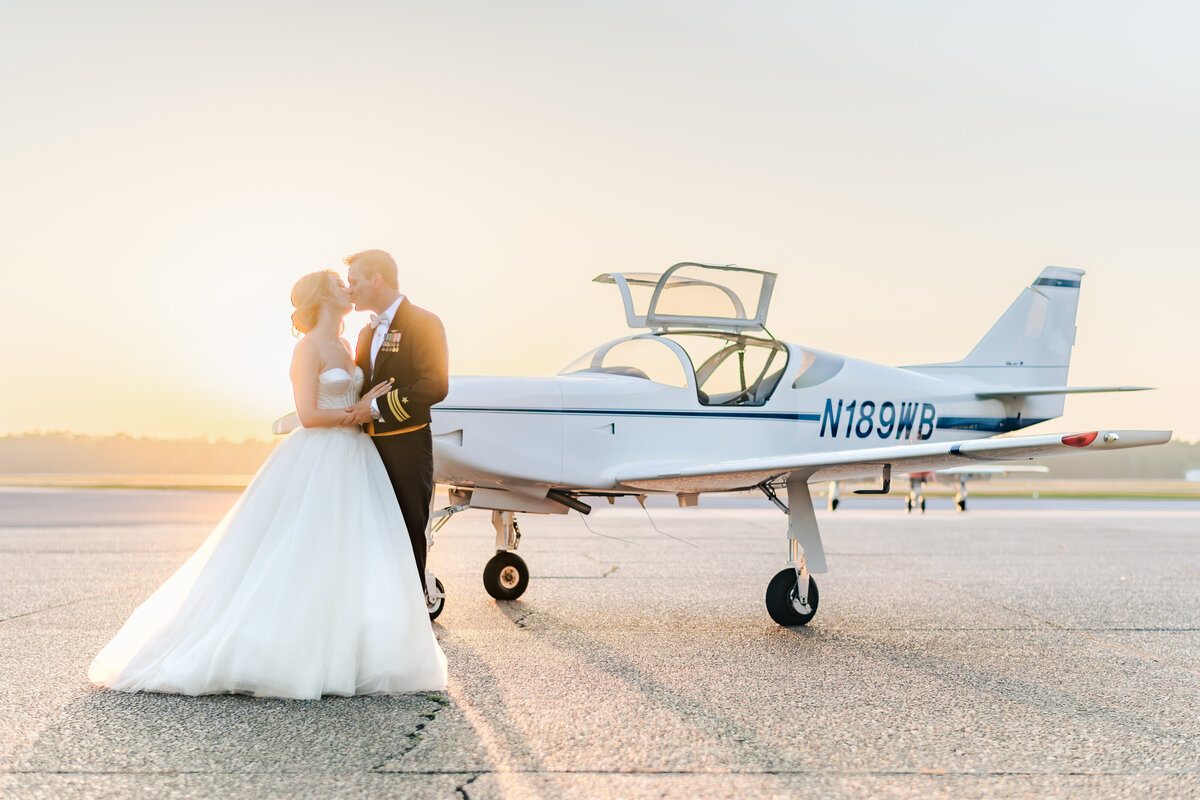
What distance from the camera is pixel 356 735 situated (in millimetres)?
3607

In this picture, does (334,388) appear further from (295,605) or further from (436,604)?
(436,604)

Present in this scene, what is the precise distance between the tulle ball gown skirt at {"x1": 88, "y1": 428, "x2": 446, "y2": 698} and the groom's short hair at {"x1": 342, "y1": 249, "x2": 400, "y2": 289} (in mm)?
931

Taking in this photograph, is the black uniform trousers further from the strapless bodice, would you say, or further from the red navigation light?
the red navigation light

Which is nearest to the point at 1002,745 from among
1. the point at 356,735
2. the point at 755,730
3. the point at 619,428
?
the point at 755,730

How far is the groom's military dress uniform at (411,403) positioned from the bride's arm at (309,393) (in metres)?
0.22

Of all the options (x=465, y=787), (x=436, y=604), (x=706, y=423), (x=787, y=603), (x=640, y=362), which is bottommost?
(x=436, y=604)

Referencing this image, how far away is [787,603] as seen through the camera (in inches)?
255

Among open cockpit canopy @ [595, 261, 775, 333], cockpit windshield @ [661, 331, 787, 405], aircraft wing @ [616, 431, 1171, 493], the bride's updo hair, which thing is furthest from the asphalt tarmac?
open cockpit canopy @ [595, 261, 775, 333]

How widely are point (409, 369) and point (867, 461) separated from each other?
2957 mm

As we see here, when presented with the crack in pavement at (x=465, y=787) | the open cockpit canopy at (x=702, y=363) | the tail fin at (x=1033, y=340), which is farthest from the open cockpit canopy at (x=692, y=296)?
the crack in pavement at (x=465, y=787)

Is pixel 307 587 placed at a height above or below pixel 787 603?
above

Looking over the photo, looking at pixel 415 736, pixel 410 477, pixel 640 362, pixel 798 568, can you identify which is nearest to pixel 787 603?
pixel 798 568

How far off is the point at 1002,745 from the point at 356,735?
7.74 feet

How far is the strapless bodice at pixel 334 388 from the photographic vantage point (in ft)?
15.7
